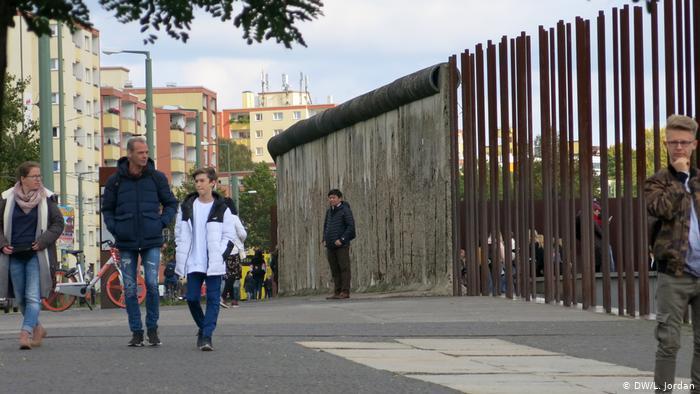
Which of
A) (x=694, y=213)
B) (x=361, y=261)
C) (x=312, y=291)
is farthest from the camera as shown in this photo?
(x=312, y=291)

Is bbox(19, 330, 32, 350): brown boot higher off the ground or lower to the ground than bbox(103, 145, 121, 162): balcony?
lower

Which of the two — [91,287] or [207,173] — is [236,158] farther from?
[207,173]

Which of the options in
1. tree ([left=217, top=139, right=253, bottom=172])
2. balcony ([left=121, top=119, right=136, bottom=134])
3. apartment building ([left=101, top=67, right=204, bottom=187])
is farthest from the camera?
tree ([left=217, top=139, right=253, bottom=172])

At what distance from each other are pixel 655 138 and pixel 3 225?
249 inches

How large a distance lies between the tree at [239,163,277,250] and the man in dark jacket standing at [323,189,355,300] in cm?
7768

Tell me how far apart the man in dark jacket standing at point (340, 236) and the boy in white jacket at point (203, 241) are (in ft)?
30.2

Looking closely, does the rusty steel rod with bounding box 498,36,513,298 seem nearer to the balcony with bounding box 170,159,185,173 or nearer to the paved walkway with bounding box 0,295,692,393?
the paved walkway with bounding box 0,295,692,393

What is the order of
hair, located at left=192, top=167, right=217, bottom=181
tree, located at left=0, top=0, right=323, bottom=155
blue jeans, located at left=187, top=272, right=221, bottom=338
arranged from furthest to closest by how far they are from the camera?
hair, located at left=192, top=167, right=217, bottom=181 → blue jeans, located at left=187, top=272, right=221, bottom=338 → tree, located at left=0, top=0, right=323, bottom=155

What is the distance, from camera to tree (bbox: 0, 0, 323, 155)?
5637 mm

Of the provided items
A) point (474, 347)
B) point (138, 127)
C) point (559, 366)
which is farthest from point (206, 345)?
point (138, 127)

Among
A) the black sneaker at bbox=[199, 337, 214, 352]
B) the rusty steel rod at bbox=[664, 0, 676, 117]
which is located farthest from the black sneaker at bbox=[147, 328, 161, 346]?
the rusty steel rod at bbox=[664, 0, 676, 117]

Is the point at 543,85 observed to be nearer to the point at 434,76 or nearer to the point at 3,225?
the point at 434,76

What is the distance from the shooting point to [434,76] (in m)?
21.1

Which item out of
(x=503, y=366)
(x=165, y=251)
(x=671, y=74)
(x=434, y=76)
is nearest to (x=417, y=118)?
(x=434, y=76)
